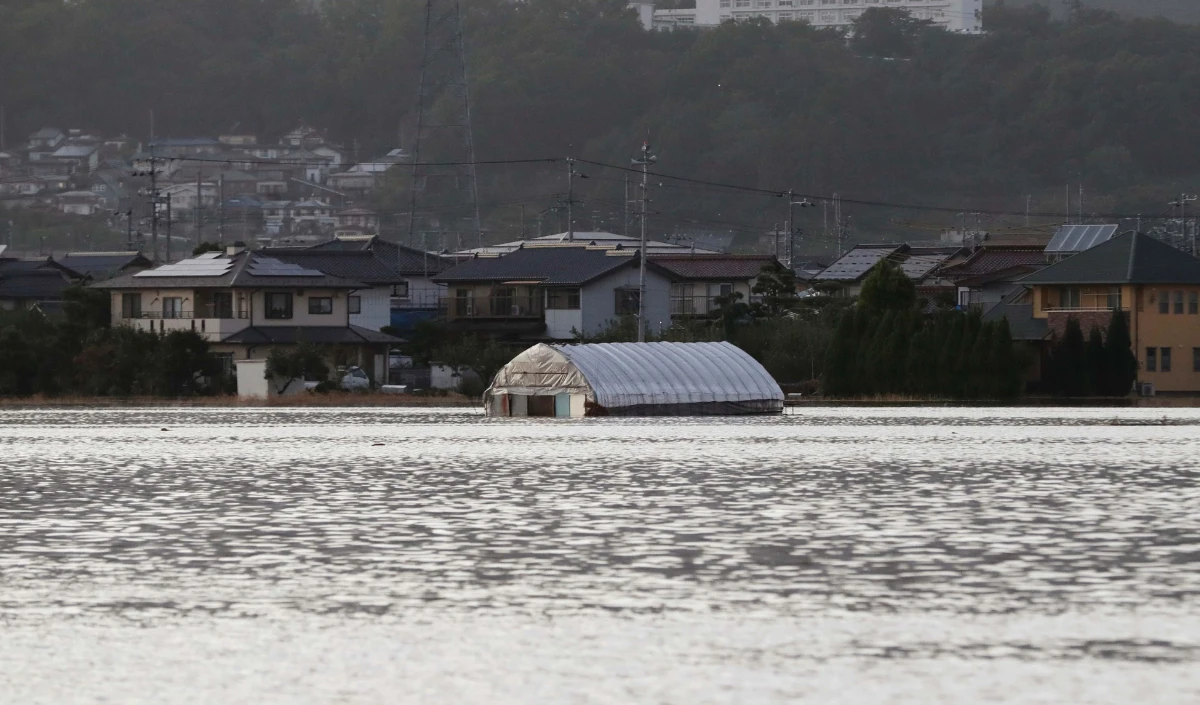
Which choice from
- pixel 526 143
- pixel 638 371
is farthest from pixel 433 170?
pixel 638 371

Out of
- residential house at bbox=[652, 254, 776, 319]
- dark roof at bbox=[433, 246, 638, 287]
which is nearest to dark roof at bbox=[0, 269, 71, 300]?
dark roof at bbox=[433, 246, 638, 287]

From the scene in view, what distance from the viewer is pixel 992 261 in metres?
79.9

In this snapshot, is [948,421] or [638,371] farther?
[638,371]

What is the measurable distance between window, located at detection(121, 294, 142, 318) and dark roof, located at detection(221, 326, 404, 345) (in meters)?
5.13

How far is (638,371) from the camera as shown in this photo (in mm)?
46469

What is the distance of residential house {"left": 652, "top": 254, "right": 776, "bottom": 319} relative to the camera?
3059 inches

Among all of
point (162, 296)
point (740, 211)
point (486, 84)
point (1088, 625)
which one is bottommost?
point (1088, 625)

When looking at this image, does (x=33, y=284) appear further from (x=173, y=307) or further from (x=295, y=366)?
→ (x=295, y=366)

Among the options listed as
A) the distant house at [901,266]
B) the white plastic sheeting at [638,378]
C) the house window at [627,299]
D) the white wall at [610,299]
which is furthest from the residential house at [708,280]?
the white plastic sheeting at [638,378]

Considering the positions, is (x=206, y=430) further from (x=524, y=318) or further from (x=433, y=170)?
(x=433, y=170)

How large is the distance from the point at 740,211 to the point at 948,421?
4204 inches

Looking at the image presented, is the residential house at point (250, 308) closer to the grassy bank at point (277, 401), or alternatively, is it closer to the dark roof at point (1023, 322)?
the grassy bank at point (277, 401)

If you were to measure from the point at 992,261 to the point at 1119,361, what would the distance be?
2373 cm

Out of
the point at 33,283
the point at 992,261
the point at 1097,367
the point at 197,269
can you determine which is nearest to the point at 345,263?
the point at 197,269
